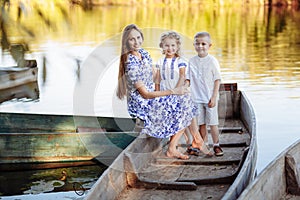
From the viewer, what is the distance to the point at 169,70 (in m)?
4.64

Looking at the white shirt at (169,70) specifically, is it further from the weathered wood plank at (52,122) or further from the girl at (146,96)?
the weathered wood plank at (52,122)

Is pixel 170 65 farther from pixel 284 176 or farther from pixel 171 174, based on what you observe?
pixel 284 176

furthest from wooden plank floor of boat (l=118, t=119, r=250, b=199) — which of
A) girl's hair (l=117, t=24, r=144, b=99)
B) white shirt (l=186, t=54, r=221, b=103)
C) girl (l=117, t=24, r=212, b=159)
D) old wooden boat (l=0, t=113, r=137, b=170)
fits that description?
old wooden boat (l=0, t=113, r=137, b=170)

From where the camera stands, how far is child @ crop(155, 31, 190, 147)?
15.0 ft

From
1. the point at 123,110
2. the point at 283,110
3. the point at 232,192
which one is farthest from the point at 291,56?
the point at 232,192

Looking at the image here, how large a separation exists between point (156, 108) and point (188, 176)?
20.6 inches

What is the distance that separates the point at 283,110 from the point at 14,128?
4.40 m

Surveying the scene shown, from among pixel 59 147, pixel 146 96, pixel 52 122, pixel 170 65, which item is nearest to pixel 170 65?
pixel 170 65

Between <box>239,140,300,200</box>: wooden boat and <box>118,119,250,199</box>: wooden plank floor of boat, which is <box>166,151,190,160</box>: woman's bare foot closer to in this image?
<box>118,119,250,199</box>: wooden plank floor of boat

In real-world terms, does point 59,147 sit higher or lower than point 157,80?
lower

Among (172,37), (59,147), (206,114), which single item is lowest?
(59,147)

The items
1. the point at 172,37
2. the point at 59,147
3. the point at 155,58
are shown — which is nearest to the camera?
the point at 172,37

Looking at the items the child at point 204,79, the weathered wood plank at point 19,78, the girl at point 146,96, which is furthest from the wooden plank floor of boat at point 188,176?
the weathered wood plank at point 19,78

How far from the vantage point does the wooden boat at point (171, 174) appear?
4.02 meters
